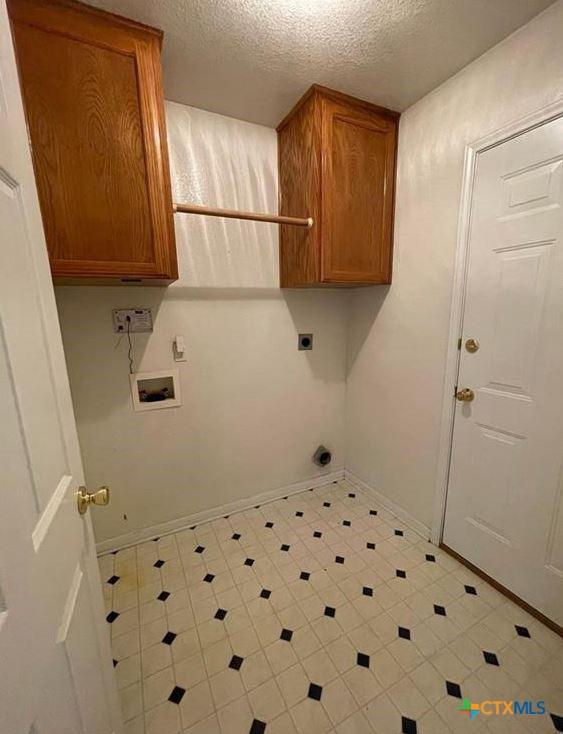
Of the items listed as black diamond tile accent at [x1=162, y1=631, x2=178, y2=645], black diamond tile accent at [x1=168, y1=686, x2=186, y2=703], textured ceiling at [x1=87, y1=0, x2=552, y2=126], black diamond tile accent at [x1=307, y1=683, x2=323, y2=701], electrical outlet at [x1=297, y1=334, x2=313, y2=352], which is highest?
textured ceiling at [x1=87, y1=0, x2=552, y2=126]

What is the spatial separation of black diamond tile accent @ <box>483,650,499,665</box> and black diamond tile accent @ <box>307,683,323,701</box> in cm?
72

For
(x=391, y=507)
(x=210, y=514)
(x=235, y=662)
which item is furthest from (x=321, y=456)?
(x=235, y=662)

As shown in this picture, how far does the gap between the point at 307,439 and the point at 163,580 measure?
1.31 metres

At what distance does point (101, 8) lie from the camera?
3.77ft

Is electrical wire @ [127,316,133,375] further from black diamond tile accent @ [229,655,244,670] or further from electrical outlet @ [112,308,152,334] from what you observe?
black diamond tile accent @ [229,655,244,670]

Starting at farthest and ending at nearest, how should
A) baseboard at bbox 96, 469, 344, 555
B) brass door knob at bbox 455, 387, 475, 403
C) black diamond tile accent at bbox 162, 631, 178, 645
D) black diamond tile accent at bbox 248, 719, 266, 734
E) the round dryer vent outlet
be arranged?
the round dryer vent outlet
baseboard at bbox 96, 469, 344, 555
brass door knob at bbox 455, 387, 475, 403
black diamond tile accent at bbox 162, 631, 178, 645
black diamond tile accent at bbox 248, 719, 266, 734

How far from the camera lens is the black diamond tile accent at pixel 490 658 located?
1.26 metres

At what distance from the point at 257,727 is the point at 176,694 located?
13.4 inches

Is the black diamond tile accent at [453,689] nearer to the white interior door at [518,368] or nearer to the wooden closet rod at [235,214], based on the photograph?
the white interior door at [518,368]

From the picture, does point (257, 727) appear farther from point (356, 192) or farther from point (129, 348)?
point (356, 192)

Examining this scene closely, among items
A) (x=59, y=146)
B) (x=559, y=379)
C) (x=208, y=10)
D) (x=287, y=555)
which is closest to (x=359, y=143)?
(x=208, y=10)

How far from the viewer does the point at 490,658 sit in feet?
4.19

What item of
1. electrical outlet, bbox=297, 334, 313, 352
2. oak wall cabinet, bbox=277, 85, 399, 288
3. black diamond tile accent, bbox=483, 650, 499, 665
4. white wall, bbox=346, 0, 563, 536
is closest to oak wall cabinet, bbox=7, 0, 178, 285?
oak wall cabinet, bbox=277, 85, 399, 288

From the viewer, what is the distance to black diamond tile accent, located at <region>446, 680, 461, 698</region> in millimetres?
1159
